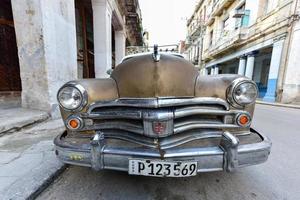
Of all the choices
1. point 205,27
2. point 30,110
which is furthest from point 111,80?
point 205,27

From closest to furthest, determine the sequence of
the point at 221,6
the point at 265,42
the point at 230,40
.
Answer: the point at 265,42 → the point at 230,40 → the point at 221,6

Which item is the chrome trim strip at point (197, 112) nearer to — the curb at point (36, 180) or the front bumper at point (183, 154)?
the front bumper at point (183, 154)

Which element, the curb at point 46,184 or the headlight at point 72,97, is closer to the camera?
the curb at point 46,184

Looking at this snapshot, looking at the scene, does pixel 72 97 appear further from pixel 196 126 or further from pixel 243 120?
pixel 243 120

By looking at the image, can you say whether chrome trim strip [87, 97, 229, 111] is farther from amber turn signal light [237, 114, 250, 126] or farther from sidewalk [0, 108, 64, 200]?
sidewalk [0, 108, 64, 200]

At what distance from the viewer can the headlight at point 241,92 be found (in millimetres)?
1668

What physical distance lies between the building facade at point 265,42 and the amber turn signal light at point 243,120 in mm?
10212

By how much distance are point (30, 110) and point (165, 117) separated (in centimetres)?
387

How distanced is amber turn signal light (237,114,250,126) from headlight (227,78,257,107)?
0.11m

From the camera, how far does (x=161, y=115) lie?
1489 mm

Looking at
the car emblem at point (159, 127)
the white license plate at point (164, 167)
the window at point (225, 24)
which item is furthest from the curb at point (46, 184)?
the window at point (225, 24)

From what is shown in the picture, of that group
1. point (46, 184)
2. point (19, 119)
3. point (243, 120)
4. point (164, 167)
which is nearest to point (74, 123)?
point (46, 184)

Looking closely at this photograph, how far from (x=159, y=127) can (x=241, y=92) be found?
0.90m

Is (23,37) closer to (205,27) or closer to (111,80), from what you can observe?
(111,80)
